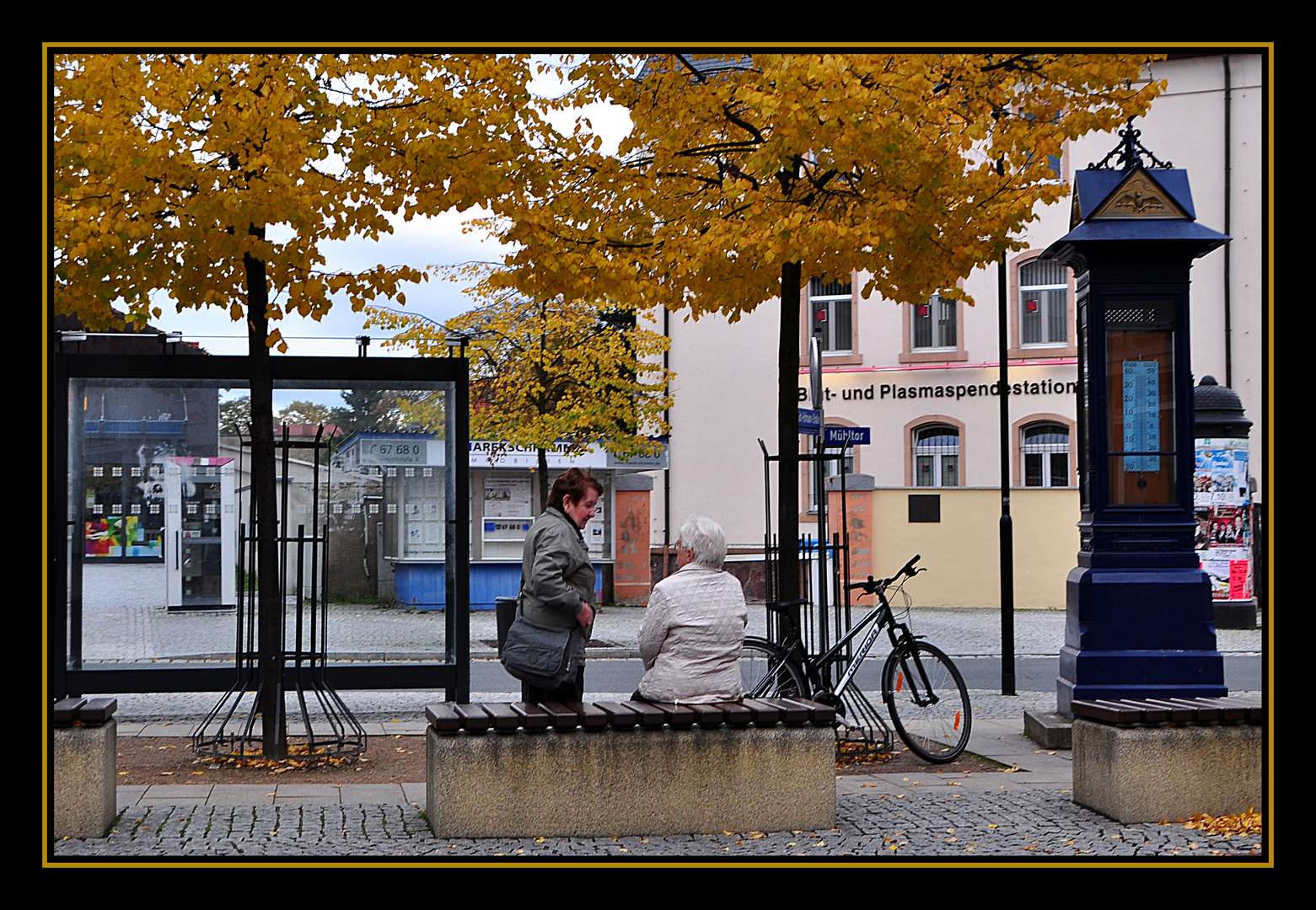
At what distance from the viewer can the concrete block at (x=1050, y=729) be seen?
9.11 m

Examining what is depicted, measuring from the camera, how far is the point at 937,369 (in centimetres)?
2788

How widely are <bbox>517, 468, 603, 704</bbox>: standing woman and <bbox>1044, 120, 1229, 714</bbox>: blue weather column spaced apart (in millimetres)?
3565

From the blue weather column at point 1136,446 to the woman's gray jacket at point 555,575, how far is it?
3607 millimetres

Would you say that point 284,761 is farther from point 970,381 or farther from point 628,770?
point 970,381

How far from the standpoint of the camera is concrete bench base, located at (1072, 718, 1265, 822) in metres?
6.45

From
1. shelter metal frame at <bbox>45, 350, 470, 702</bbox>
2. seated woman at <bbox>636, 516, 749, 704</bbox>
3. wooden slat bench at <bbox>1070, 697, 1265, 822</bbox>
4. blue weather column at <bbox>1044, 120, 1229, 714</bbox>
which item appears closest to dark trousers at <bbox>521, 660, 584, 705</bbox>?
seated woman at <bbox>636, 516, 749, 704</bbox>

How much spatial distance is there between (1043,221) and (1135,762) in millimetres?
22620

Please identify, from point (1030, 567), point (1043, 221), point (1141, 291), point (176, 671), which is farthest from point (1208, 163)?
point (176, 671)

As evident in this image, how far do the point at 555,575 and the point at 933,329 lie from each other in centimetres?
2241

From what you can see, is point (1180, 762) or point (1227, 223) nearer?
point (1180, 762)

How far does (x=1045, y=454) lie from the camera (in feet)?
90.8

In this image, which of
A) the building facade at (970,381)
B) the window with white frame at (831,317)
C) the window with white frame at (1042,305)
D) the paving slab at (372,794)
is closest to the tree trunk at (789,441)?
the paving slab at (372,794)

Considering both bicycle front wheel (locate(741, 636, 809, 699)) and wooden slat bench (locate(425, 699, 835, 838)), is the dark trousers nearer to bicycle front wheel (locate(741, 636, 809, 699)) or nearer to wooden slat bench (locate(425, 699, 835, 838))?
wooden slat bench (locate(425, 699, 835, 838))

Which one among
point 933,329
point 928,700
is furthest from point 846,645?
point 933,329
